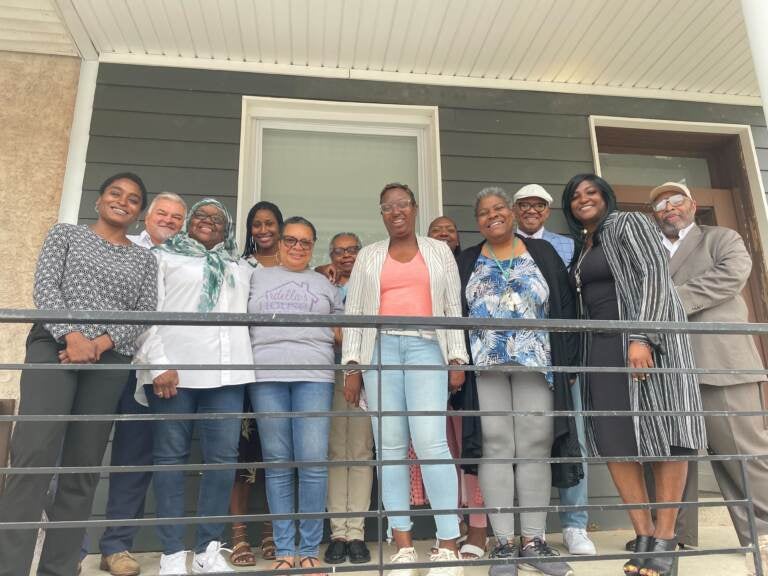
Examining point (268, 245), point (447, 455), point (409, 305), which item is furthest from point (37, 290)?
point (447, 455)

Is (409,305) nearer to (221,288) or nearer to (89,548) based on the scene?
(221,288)

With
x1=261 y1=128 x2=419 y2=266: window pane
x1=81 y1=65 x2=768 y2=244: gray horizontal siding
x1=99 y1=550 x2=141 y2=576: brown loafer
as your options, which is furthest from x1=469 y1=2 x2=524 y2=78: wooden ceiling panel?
x1=99 y1=550 x2=141 y2=576: brown loafer

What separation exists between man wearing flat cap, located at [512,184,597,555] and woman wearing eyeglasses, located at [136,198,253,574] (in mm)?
1339

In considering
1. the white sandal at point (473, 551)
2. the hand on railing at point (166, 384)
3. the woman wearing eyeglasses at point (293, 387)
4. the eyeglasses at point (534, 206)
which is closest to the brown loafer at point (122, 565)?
the woman wearing eyeglasses at point (293, 387)

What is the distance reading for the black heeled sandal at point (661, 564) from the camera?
1.97 m

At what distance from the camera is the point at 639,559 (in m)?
2.05

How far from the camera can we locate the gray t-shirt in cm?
237

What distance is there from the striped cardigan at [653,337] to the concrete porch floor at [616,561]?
1.81ft

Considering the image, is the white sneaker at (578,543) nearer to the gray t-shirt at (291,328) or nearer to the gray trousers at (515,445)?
the gray trousers at (515,445)

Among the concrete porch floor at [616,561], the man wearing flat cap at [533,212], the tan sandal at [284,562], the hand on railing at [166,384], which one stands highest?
the man wearing flat cap at [533,212]

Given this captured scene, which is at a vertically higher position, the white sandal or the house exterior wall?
the house exterior wall

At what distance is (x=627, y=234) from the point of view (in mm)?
2244

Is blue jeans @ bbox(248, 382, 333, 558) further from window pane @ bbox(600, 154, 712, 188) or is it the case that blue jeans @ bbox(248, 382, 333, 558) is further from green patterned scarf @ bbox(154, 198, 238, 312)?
window pane @ bbox(600, 154, 712, 188)

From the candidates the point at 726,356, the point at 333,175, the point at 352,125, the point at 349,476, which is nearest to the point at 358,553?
the point at 349,476
